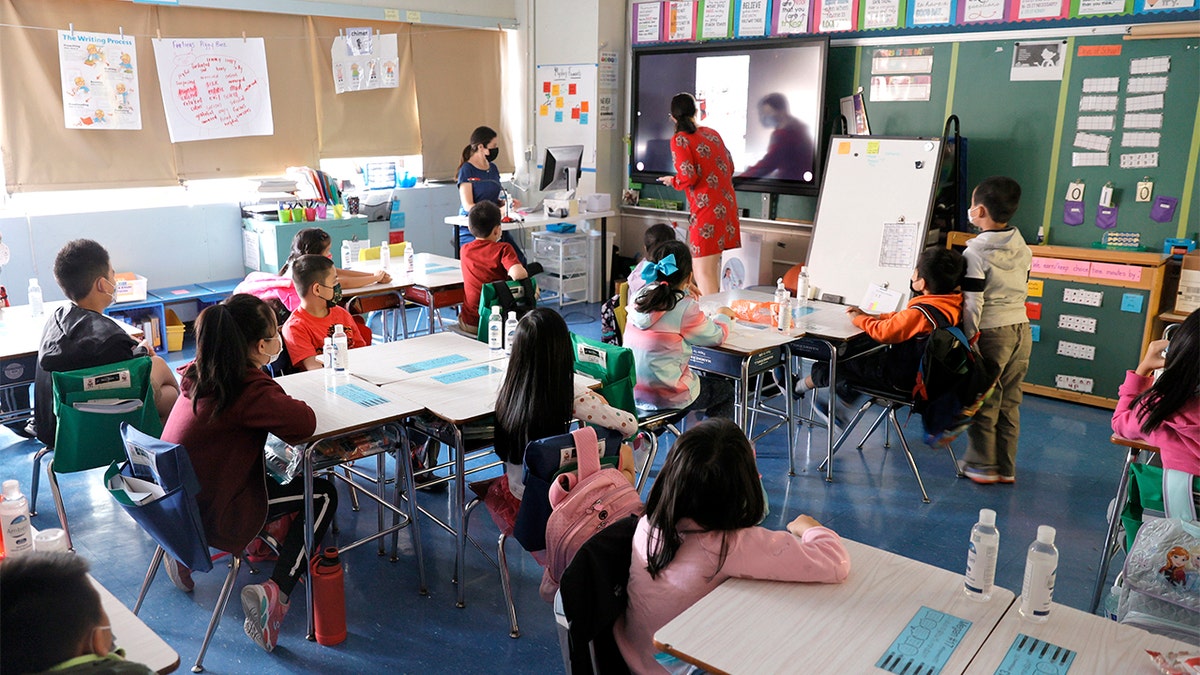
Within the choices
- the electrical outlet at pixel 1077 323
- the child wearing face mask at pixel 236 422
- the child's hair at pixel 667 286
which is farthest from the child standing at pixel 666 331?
the electrical outlet at pixel 1077 323

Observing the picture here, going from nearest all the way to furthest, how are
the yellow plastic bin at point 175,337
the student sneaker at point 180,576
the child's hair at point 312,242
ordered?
the student sneaker at point 180,576, the child's hair at point 312,242, the yellow plastic bin at point 175,337

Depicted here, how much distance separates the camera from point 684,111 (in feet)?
18.3

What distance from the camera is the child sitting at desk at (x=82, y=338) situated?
10.3 ft

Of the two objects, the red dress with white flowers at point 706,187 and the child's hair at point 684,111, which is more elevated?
the child's hair at point 684,111

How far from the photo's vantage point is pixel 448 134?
7750 millimetres

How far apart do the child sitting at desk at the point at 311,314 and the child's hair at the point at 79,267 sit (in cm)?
69

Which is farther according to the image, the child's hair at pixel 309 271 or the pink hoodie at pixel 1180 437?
the child's hair at pixel 309 271

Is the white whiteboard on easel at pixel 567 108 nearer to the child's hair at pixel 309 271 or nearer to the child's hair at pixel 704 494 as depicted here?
the child's hair at pixel 309 271

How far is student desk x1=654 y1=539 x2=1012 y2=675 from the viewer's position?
1593 mm

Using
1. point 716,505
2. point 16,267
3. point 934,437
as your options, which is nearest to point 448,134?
point 16,267

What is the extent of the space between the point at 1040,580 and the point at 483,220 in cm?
348

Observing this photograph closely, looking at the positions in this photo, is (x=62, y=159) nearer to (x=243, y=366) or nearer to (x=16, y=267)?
(x=16, y=267)

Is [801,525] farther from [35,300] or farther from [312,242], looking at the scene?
[35,300]

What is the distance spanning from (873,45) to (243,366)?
198 inches
